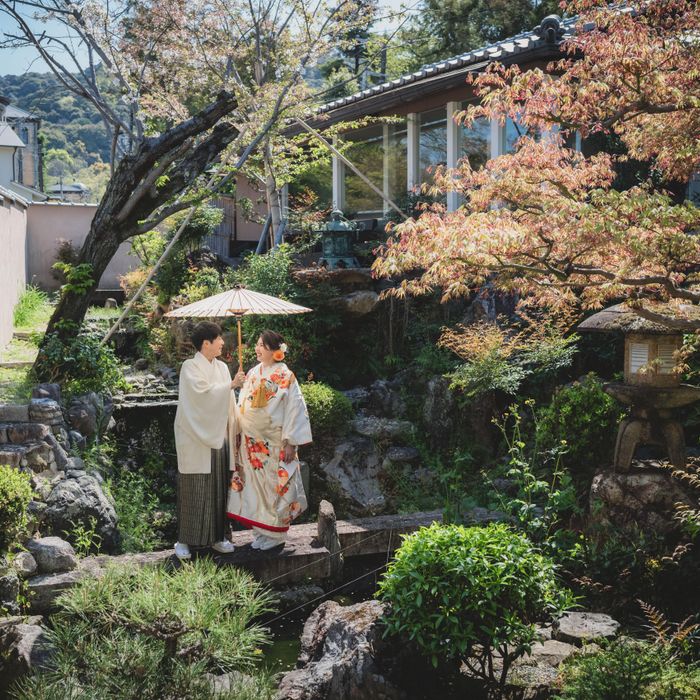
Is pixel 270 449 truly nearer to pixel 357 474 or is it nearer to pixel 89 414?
Result: pixel 89 414

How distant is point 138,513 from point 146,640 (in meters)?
4.21

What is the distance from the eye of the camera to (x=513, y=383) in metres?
9.99

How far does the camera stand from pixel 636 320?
7250 millimetres

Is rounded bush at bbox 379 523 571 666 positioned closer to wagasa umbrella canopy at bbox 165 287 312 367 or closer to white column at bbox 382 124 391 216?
wagasa umbrella canopy at bbox 165 287 312 367

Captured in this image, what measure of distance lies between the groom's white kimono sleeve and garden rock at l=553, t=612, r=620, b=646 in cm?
350

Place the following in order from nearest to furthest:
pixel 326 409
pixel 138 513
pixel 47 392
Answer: pixel 47 392 → pixel 138 513 → pixel 326 409

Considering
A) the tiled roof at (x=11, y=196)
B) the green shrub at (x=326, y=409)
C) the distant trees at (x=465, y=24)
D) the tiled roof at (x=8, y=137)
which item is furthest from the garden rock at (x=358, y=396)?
the tiled roof at (x=8, y=137)

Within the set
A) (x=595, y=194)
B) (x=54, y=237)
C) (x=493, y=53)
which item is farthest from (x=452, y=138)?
(x=54, y=237)

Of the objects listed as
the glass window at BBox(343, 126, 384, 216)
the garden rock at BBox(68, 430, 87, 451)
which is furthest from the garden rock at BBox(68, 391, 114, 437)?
the glass window at BBox(343, 126, 384, 216)

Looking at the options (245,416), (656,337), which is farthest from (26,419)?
(656,337)

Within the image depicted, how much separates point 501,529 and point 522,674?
0.94 m

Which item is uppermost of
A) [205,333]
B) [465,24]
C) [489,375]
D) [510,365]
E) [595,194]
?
[465,24]

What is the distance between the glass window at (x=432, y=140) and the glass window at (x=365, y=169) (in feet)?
5.27

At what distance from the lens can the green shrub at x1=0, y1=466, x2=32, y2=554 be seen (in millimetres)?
6781
